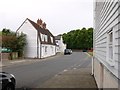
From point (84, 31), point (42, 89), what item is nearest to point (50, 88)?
point (42, 89)

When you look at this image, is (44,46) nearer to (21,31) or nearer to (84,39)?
(21,31)

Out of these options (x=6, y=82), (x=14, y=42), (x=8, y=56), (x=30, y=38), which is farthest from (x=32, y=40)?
(x=6, y=82)

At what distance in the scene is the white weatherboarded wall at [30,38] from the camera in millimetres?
51250

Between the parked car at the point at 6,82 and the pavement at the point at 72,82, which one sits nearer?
the parked car at the point at 6,82

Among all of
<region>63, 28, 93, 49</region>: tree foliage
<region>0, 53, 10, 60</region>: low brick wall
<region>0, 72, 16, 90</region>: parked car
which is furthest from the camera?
<region>63, 28, 93, 49</region>: tree foliage

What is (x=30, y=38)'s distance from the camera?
169 feet

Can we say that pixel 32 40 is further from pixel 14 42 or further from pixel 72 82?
pixel 72 82

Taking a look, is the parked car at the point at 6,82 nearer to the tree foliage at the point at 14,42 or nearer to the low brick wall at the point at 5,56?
the low brick wall at the point at 5,56

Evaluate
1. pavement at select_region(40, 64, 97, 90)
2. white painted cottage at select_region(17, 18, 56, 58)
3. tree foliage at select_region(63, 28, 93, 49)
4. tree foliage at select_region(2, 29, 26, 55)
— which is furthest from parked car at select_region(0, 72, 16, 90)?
tree foliage at select_region(63, 28, 93, 49)

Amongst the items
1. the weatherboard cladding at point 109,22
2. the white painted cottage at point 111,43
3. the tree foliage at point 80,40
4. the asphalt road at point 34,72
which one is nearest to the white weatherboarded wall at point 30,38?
the asphalt road at point 34,72

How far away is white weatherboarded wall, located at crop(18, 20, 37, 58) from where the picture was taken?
51.2 meters

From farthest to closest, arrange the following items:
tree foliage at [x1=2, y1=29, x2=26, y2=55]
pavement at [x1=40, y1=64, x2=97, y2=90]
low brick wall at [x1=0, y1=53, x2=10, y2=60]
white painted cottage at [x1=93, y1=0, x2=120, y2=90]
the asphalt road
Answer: tree foliage at [x1=2, y1=29, x2=26, y2=55] → low brick wall at [x1=0, y1=53, x2=10, y2=60] → the asphalt road → pavement at [x1=40, y1=64, x2=97, y2=90] → white painted cottage at [x1=93, y1=0, x2=120, y2=90]

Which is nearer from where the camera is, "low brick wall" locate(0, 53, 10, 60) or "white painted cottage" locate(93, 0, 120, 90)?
"white painted cottage" locate(93, 0, 120, 90)

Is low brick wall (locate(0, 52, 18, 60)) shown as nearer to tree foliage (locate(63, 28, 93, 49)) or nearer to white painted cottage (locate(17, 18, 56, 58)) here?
white painted cottage (locate(17, 18, 56, 58))
